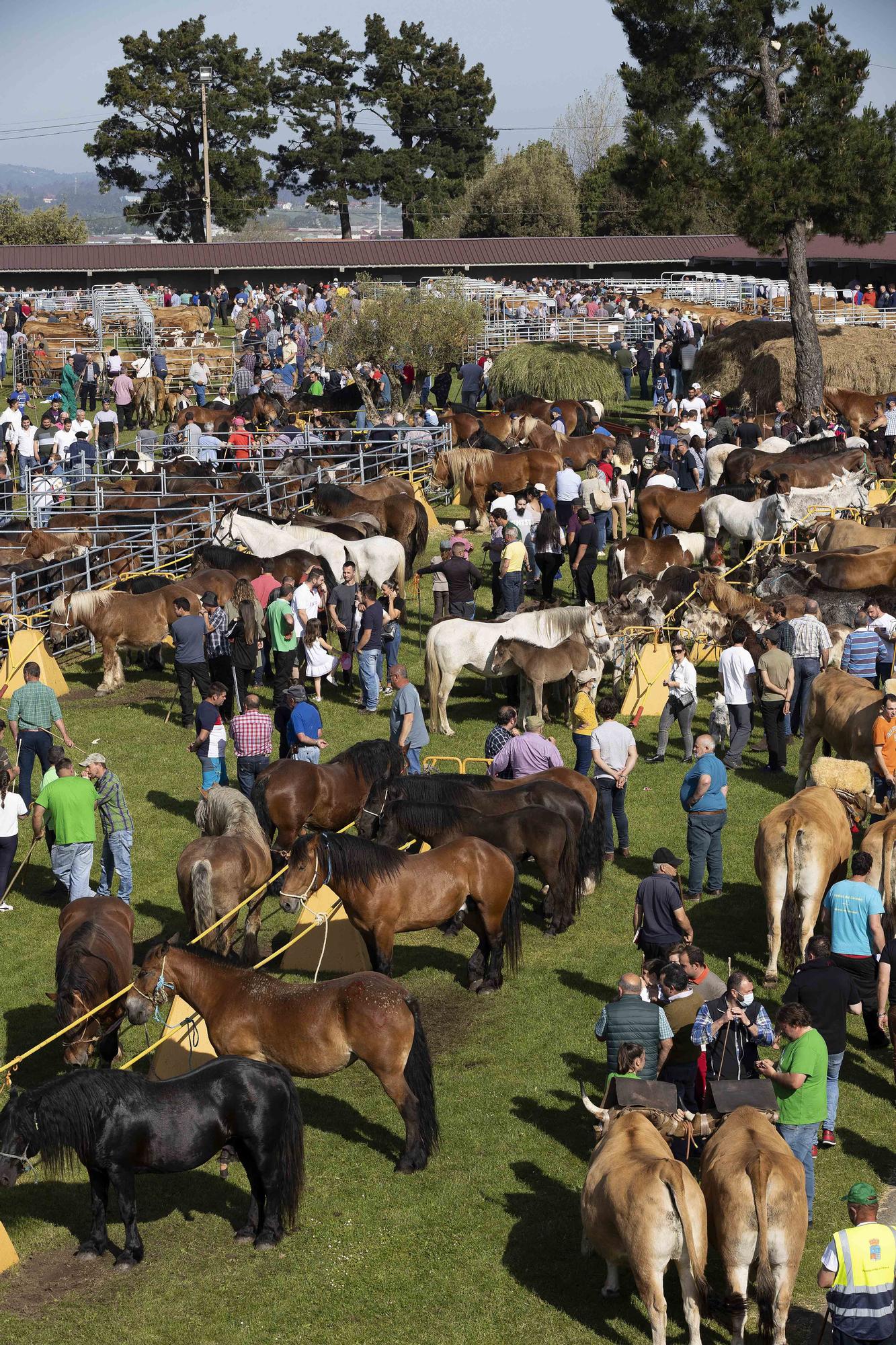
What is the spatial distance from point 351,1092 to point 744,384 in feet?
79.9

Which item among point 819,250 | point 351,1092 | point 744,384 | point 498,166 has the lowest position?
point 351,1092

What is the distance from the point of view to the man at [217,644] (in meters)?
16.7

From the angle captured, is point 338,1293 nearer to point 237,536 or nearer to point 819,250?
point 237,536

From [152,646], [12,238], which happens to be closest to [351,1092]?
[152,646]

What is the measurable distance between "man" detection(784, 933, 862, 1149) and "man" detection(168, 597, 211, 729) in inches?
347

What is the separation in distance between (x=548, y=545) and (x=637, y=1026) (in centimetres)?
1178

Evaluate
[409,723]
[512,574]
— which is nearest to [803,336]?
[512,574]

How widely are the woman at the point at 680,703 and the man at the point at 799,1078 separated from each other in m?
7.09

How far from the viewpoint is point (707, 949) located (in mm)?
11695

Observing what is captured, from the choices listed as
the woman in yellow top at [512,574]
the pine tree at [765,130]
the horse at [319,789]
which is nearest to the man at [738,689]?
the woman in yellow top at [512,574]

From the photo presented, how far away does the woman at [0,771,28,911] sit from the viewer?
40.6 ft

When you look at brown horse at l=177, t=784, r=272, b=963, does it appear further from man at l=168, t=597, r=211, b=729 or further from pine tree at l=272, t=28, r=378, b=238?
pine tree at l=272, t=28, r=378, b=238

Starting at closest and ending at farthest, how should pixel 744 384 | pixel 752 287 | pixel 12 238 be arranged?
pixel 744 384
pixel 752 287
pixel 12 238

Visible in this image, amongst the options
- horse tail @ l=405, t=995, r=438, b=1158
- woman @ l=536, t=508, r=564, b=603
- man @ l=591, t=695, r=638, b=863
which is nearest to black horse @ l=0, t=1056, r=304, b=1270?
horse tail @ l=405, t=995, r=438, b=1158
